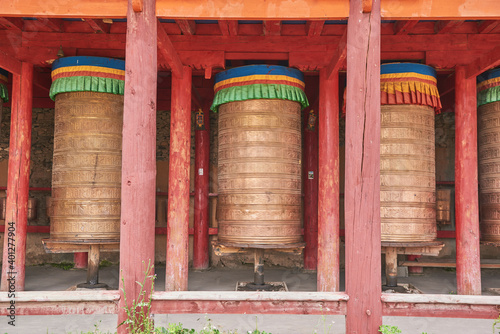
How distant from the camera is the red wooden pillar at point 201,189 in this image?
7.34 meters

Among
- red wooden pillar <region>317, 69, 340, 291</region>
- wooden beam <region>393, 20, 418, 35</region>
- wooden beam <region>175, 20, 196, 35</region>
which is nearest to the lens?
wooden beam <region>175, 20, 196, 35</region>

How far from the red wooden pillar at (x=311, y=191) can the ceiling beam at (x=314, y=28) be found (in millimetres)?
2081

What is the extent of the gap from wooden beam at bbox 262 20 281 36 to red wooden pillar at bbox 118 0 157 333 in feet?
6.26


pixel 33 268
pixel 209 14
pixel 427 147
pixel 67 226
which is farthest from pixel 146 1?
pixel 33 268

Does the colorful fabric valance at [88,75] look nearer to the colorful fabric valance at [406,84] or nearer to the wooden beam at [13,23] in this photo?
the wooden beam at [13,23]

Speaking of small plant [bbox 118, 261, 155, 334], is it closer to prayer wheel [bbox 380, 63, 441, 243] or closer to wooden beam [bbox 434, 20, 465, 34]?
prayer wheel [bbox 380, 63, 441, 243]

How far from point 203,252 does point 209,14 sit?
4.72 meters

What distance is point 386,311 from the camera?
3.29 m

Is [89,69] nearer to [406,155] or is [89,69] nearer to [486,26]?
[406,155]

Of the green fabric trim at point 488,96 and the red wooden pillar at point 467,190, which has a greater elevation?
the green fabric trim at point 488,96

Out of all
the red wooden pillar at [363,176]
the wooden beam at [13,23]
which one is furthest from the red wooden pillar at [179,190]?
the red wooden pillar at [363,176]

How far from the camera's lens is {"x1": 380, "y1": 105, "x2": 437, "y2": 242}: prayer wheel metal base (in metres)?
5.14

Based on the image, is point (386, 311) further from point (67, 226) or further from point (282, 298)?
point (67, 226)

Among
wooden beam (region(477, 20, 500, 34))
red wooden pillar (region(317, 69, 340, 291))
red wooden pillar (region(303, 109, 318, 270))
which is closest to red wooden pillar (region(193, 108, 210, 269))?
red wooden pillar (region(303, 109, 318, 270))
